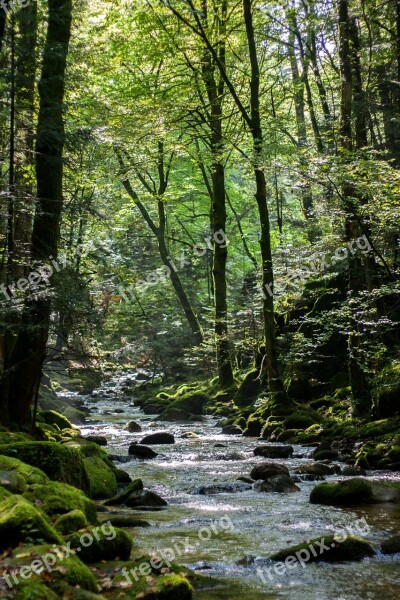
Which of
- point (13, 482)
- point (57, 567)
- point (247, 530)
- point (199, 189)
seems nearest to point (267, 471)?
point (247, 530)

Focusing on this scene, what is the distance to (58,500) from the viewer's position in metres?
5.92

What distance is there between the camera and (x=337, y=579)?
5281mm

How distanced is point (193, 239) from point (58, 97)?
2385cm

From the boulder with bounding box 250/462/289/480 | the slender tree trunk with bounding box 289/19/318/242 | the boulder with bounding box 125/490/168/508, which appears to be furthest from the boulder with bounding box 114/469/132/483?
the slender tree trunk with bounding box 289/19/318/242

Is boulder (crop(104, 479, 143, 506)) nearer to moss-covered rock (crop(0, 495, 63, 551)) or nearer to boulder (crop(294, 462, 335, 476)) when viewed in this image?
boulder (crop(294, 462, 335, 476))

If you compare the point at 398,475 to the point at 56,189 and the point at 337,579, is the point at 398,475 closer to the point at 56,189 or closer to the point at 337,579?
the point at 337,579

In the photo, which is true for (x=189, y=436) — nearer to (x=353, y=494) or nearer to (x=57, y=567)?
(x=353, y=494)

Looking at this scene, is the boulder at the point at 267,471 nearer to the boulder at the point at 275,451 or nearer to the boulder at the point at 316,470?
the boulder at the point at 316,470

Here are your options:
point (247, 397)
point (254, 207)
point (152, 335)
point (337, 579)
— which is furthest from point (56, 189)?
point (254, 207)

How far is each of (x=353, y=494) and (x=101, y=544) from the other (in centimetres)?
416

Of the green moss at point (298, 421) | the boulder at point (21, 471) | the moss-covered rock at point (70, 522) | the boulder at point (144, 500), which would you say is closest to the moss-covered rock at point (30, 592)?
the moss-covered rock at point (70, 522)

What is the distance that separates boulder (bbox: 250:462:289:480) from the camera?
32.4ft

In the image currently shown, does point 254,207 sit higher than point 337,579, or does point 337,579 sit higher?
point 254,207

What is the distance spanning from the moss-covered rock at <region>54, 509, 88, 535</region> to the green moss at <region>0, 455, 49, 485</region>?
75 cm
